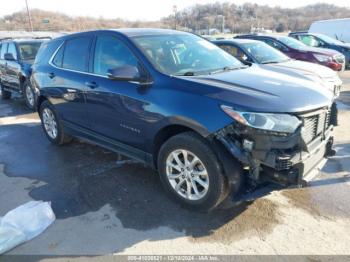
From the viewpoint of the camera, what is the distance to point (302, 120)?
9.64ft

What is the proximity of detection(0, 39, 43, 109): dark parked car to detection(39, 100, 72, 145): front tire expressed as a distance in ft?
9.99

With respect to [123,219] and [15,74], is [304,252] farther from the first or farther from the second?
[15,74]

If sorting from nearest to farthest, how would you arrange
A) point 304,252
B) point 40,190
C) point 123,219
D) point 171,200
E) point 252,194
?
1. point 304,252
2. point 252,194
3. point 123,219
4. point 171,200
5. point 40,190

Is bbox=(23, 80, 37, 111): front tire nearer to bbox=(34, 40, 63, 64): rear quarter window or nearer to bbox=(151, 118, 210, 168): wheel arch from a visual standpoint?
bbox=(34, 40, 63, 64): rear quarter window

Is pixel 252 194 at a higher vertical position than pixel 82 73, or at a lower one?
lower

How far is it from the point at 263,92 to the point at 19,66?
25.9ft

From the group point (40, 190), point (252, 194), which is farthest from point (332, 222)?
point (40, 190)

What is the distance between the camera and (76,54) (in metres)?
4.73

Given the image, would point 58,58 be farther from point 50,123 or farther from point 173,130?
point 173,130

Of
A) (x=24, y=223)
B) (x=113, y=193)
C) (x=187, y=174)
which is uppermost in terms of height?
(x=187, y=174)

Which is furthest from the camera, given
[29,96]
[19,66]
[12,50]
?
[12,50]

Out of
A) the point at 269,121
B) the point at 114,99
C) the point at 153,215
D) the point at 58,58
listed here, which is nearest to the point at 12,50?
the point at 58,58

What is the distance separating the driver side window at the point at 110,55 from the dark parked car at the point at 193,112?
13mm

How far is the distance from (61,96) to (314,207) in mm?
3805
